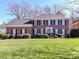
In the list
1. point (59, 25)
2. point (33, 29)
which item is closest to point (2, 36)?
point (33, 29)

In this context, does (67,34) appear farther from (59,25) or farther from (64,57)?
(64,57)

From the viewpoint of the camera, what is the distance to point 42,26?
174 ft

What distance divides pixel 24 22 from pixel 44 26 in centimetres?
461

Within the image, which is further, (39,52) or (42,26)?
(42,26)

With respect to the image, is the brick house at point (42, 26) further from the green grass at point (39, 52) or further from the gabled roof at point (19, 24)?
the green grass at point (39, 52)

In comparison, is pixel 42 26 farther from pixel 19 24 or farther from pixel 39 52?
pixel 39 52

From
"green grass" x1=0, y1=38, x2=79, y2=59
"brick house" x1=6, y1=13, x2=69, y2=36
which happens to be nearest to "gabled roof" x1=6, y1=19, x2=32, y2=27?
"brick house" x1=6, y1=13, x2=69, y2=36

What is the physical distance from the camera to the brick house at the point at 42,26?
52.3m

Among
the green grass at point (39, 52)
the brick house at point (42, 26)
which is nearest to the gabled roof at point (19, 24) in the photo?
the brick house at point (42, 26)

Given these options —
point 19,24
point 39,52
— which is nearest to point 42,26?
point 19,24

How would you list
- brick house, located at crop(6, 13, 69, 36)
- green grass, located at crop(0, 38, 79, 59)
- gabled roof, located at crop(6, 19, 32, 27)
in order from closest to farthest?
1. green grass, located at crop(0, 38, 79, 59)
2. brick house, located at crop(6, 13, 69, 36)
3. gabled roof, located at crop(6, 19, 32, 27)

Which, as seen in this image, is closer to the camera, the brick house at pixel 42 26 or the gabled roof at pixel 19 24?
the brick house at pixel 42 26

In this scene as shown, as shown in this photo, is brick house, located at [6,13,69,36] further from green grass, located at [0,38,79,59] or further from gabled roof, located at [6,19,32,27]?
green grass, located at [0,38,79,59]

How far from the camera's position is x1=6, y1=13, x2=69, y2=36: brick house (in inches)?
2058
